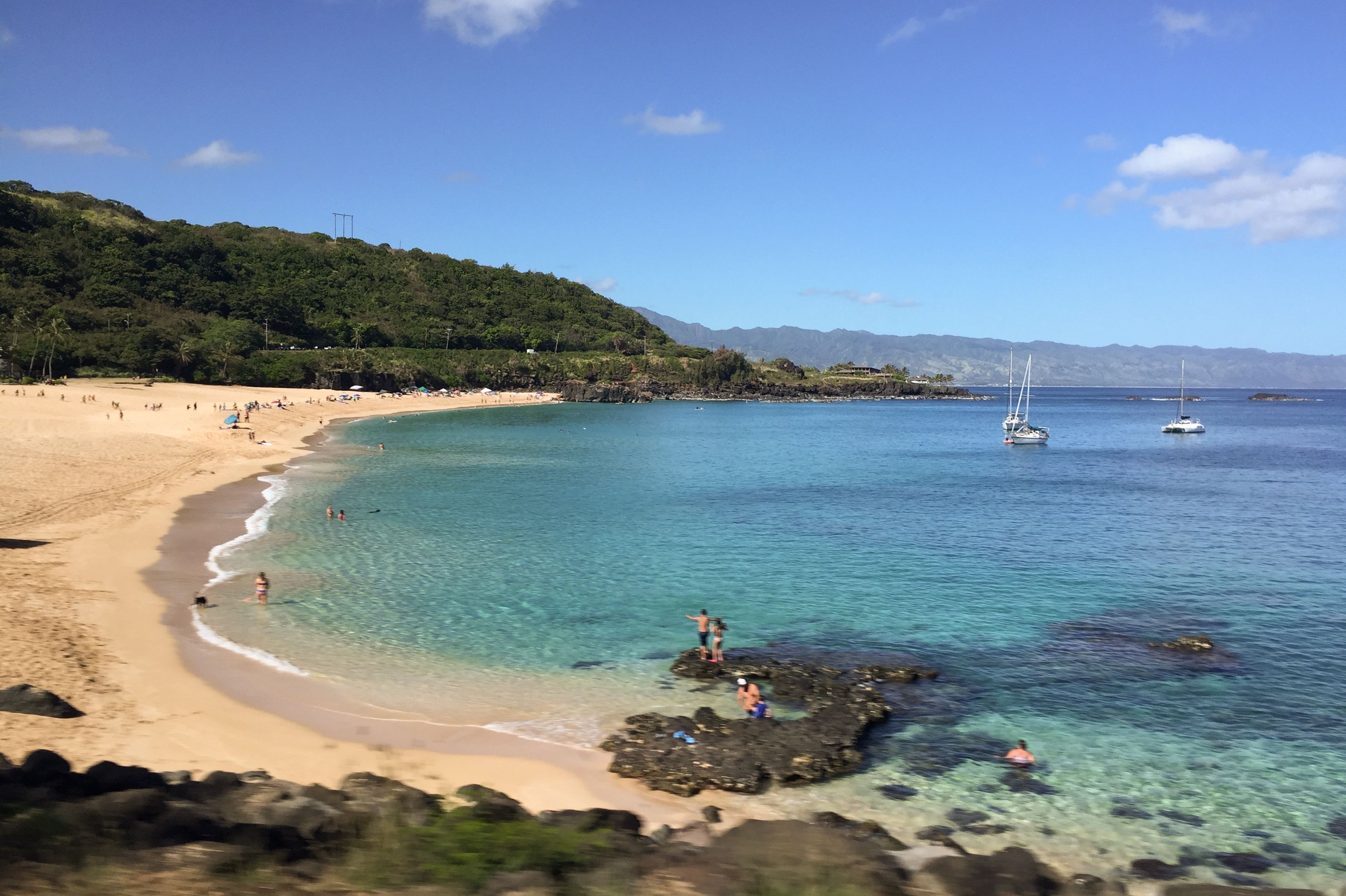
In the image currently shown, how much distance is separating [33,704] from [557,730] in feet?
28.4

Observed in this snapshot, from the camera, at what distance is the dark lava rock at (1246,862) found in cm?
1157

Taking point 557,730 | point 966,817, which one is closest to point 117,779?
point 557,730

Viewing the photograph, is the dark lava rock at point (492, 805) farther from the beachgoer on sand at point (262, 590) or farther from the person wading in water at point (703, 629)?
the beachgoer on sand at point (262, 590)

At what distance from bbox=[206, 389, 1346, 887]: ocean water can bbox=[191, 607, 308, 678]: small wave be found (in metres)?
0.33

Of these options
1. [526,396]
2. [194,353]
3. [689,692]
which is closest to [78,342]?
[194,353]

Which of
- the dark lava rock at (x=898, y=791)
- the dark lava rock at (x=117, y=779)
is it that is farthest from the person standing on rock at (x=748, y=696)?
the dark lava rock at (x=117, y=779)

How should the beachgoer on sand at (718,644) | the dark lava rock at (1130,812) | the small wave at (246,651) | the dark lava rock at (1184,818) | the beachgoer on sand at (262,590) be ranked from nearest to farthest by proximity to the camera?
the dark lava rock at (1184,818) < the dark lava rock at (1130,812) < the small wave at (246,651) < the beachgoer on sand at (718,644) < the beachgoer on sand at (262,590)

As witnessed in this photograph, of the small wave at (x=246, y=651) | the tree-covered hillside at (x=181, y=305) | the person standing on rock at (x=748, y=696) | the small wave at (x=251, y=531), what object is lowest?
the small wave at (x=246, y=651)

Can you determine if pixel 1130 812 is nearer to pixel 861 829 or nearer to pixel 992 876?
pixel 861 829

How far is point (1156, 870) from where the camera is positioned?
11.5 m

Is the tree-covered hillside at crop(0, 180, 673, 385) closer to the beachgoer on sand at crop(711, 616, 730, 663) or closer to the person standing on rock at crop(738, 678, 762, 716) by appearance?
the beachgoer on sand at crop(711, 616, 730, 663)

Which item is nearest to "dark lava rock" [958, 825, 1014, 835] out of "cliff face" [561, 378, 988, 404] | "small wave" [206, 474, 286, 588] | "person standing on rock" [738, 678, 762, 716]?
"person standing on rock" [738, 678, 762, 716]

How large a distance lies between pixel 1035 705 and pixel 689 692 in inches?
283

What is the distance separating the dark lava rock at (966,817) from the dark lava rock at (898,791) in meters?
0.68
